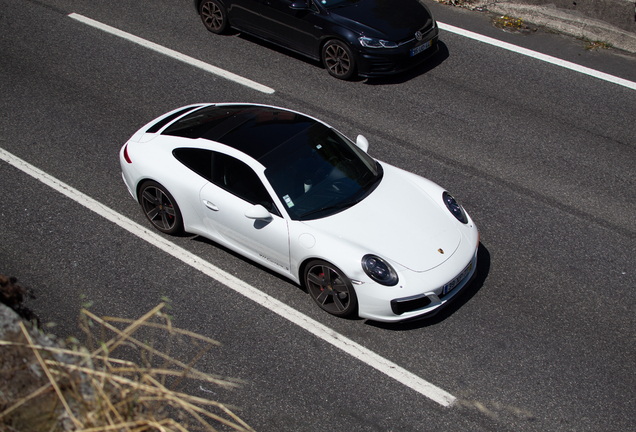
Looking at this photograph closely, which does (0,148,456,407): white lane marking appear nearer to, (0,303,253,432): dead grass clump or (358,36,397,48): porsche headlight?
(0,303,253,432): dead grass clump

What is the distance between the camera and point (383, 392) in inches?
188

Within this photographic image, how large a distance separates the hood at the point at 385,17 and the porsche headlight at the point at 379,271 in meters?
4.94

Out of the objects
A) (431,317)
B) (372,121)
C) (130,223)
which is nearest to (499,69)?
(372,121)

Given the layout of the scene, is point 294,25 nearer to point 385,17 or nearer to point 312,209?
point 385,17

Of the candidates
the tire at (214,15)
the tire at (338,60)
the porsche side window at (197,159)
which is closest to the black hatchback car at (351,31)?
the tire at (338,60)

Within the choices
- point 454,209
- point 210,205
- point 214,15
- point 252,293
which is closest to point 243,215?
point 210,205

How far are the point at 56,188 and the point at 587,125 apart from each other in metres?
7.37

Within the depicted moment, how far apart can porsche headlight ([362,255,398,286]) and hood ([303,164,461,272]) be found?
0.33 ft

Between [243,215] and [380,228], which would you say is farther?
[243,215]

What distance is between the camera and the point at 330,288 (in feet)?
17.5

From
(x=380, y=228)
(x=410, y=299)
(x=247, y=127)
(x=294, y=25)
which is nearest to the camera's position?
(x=410, y=299)

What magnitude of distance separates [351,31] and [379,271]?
5.08 metres

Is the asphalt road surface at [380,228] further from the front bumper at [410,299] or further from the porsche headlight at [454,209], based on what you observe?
the porsche headlight at [454,209]

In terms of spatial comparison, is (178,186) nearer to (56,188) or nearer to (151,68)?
(56,188)
